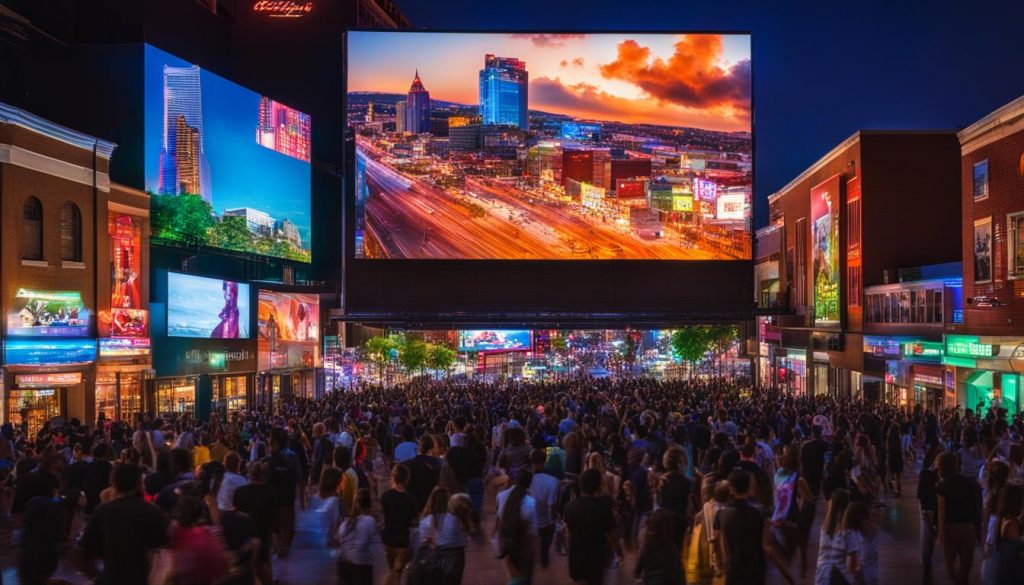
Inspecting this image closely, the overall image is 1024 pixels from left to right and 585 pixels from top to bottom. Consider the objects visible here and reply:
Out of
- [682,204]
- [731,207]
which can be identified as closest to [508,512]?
[682,204]

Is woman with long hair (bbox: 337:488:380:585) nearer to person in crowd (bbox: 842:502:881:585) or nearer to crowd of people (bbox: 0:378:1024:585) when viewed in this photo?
crowd of people (bbox: 0:378:1024:585)

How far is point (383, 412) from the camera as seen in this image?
82.7 feet

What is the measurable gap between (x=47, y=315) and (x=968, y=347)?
27.5 m

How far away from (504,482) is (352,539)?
8.63 ft

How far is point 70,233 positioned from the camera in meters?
30.1

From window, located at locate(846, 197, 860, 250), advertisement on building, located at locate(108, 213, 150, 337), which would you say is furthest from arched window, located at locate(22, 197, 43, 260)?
window, located at locate(846, 197, 860, 250)

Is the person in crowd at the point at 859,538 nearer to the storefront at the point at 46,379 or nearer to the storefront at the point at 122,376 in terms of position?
the storefront at the point at 46,379

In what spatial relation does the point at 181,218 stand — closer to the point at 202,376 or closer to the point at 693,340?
the point at 202,376

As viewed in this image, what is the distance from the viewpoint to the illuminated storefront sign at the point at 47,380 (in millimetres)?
27062

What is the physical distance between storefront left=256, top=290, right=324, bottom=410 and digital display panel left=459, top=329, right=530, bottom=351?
28200 mm

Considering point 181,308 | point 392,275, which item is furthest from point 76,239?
point 392,275

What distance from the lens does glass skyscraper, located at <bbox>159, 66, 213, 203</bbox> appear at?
41.3 metres

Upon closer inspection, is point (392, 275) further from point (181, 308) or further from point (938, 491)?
point (938, 491)

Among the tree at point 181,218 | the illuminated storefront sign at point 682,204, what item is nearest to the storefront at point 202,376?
the tree at point 181,218
